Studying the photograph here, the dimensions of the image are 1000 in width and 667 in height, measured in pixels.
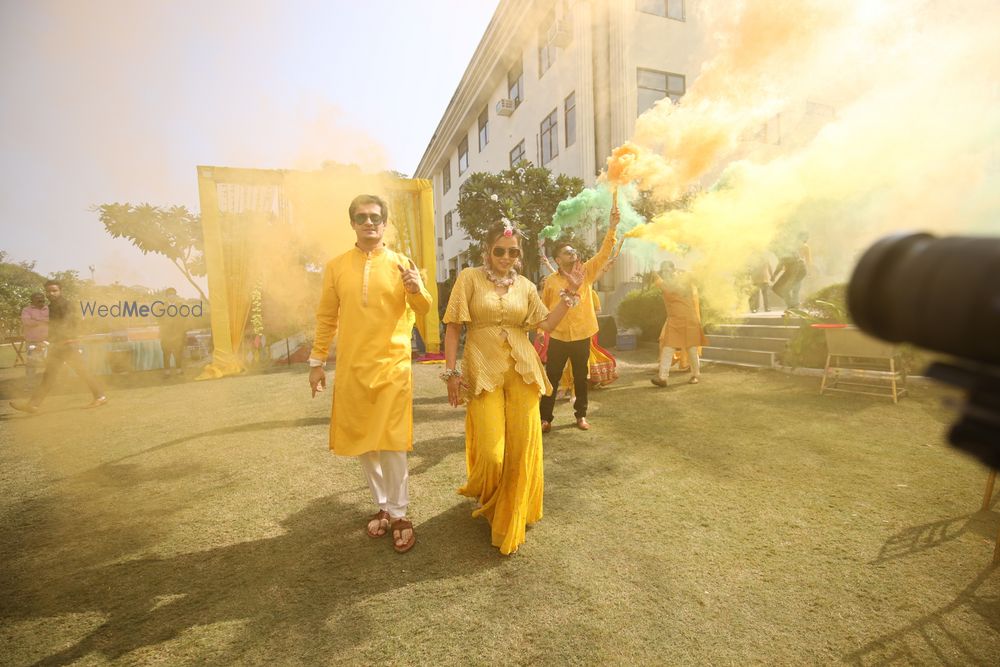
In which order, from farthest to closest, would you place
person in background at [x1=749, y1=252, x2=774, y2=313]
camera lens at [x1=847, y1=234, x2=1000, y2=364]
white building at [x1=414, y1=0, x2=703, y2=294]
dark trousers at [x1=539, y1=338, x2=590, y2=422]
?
white building at [x1=414, y1=0, x2=703, y2=294] → person in background at [x1=749, y1=252, x2=774, y2=313] → dark trousers at [x1=539, y1=338, x2=590, y2=422] → camera lens at [x1=847, y1=234, x2=1000, y2=364]

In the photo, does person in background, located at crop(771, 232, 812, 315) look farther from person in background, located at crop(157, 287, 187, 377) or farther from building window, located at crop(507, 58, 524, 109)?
building window, located at crop(507, 58, 524, 109)

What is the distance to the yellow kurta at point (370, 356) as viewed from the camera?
2.96 metres

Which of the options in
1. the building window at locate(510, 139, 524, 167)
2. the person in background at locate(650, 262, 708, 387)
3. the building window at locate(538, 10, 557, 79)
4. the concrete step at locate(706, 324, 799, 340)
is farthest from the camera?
the building window at locate(510, 139, 524, 167)

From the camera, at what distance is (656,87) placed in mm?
15055

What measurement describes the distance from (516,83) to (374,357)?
69.5ft

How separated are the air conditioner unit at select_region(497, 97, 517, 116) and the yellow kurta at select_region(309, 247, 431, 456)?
66.2ft

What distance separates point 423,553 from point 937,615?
255 cm

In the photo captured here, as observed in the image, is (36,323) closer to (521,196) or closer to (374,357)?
(374,357)

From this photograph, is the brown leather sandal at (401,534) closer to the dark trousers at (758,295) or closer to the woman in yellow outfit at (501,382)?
the woman in yellow outfit at (501,382)

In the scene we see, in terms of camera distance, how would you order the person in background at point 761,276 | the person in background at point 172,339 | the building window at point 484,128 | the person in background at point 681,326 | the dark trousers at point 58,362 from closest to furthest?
1. the dark trousers at point 58,362
2. the person in background at point 681,326
3. the person in background at point 761,276
4. the person in background at point 172,339
5. the building window at point 484,128

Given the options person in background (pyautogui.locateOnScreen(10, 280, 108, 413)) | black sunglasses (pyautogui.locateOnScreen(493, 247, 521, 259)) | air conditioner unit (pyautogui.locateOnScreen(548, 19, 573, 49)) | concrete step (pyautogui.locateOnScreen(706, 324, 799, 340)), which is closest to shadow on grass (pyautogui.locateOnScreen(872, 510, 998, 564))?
black sunglasses (pyautogui.locateOnScreen(493, 247, 521, 259))

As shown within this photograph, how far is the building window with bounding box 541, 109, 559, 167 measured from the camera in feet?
57.7

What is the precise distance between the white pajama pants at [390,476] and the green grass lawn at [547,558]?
0.82 feet

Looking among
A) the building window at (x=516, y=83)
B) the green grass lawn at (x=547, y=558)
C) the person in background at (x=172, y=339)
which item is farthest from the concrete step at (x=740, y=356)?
the building window at (x=516, y=83)
